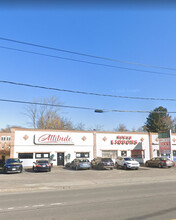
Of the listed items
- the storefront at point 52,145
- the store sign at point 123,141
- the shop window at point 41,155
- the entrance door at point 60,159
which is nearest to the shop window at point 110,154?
the store sign at point 123,141

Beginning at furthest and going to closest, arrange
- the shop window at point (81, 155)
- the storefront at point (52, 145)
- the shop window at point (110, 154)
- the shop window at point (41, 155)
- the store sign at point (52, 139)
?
the shop window at point (110, 154)
the shop window at point (81, 155)
the store sign at point (52, 139)
the shop window at point (41, 155)
the storefront at point (52, 145)

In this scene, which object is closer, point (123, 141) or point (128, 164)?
A: point (128, 164)

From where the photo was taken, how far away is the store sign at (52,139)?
2921cm

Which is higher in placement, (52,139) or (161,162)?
(52,139)

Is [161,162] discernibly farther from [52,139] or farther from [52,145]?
[52,139]

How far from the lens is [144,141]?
3516 cm

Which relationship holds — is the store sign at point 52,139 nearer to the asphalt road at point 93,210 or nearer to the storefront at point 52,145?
the storefront at point 52,145

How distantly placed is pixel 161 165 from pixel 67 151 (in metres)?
13.8

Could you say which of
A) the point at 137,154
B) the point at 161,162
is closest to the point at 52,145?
the point at 137,154

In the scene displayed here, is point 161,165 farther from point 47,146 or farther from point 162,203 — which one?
A: point 162,203

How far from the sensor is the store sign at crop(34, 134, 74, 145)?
29.2 metres

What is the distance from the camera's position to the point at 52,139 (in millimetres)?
30078

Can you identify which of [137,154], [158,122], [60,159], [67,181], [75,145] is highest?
[158,122]

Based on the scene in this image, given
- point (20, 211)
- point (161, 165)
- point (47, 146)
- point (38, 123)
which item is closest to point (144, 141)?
point (161, 165)
